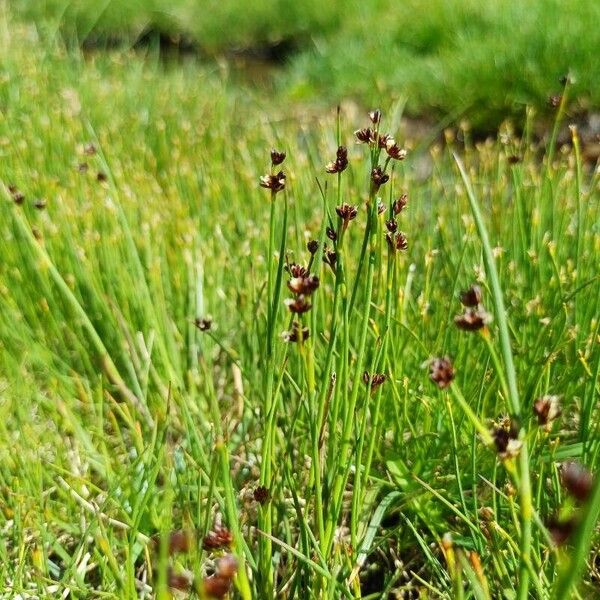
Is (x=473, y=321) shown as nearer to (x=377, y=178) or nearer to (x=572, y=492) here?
(x=572, y=492)

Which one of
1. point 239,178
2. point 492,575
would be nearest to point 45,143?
point 239,178

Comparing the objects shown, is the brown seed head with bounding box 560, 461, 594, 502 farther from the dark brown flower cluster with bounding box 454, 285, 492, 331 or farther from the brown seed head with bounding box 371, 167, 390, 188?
the brown seed head with bounding box 371, 167, 390, 188

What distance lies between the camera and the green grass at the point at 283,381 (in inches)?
42.9

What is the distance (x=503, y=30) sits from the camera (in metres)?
4.37

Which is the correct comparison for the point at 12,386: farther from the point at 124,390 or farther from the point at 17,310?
the point at 17,310

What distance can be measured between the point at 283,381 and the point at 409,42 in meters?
4.00

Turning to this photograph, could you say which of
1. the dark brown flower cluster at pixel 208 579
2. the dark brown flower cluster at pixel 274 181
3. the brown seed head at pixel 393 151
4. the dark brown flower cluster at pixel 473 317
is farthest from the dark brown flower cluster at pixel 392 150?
the dark brown flower cluster at pixel 208 579

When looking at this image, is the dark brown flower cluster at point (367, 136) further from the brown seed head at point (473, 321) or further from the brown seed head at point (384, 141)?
the brown seed head at point (473, 321)

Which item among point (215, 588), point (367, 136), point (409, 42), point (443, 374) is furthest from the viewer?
point (409, 42)

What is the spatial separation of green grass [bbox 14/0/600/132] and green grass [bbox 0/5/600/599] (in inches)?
34.5

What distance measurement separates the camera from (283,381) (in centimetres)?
155

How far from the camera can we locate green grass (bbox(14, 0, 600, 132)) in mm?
3889

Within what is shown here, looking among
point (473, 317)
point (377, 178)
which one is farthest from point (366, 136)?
point (473, 317)

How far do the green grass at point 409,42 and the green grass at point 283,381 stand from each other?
0.88 m
